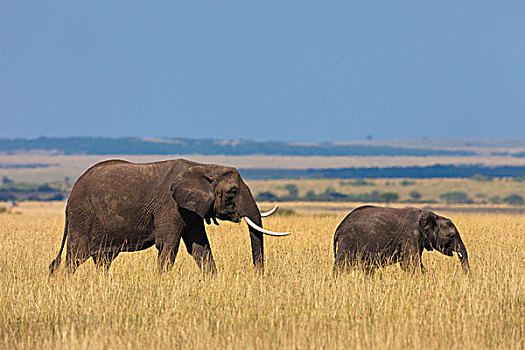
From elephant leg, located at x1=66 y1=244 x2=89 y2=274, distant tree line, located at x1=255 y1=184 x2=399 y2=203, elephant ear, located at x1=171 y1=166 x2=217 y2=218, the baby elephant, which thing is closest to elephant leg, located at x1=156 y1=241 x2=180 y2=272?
elephant ear, located at x1=171 y1=166 x2=217 y2=218

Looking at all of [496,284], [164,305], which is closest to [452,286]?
[496,284]

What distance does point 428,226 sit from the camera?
506 inches

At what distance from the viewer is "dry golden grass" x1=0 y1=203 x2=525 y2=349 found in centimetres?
834

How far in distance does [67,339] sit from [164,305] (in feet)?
6.15

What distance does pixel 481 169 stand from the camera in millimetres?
174000

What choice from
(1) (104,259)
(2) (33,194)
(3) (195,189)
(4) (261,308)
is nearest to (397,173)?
(2) (33,194)

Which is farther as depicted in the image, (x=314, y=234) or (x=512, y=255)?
(x=314, y=234)

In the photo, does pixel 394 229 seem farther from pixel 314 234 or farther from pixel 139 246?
pixel 314 234

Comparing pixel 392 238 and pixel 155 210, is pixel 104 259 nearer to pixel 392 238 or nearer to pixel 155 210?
pixel 155 210

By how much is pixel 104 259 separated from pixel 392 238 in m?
4.37

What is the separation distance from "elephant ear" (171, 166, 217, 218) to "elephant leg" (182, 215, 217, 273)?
0.47 m

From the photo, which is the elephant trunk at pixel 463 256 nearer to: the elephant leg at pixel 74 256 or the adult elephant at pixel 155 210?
the adult elephant at pixel 155 210

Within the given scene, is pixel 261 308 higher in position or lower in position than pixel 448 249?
lower

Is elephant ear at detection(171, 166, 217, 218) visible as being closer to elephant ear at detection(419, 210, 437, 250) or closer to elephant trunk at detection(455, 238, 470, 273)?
elephant ear at detection(419, 210, 437, 250)
